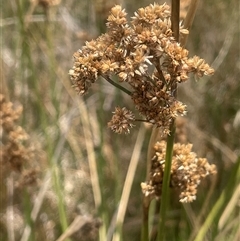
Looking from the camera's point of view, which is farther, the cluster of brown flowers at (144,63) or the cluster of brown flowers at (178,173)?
the cluster of brown flowers at (178,173)

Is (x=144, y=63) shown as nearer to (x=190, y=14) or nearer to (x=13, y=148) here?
(x=190, y=14)

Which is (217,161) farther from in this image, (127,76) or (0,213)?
(127,76)

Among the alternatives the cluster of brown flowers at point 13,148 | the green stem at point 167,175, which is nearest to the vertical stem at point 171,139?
the green stem at point 167,175

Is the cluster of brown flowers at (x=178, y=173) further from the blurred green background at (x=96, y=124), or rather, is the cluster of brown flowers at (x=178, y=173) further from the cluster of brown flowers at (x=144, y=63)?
the blurred green background at (x=96, y=124)

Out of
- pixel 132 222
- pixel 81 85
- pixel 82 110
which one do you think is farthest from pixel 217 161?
pixel 81 85

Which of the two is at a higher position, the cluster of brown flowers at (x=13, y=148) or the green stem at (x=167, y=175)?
the cluster of brown flowers at (x=13, y=148)
